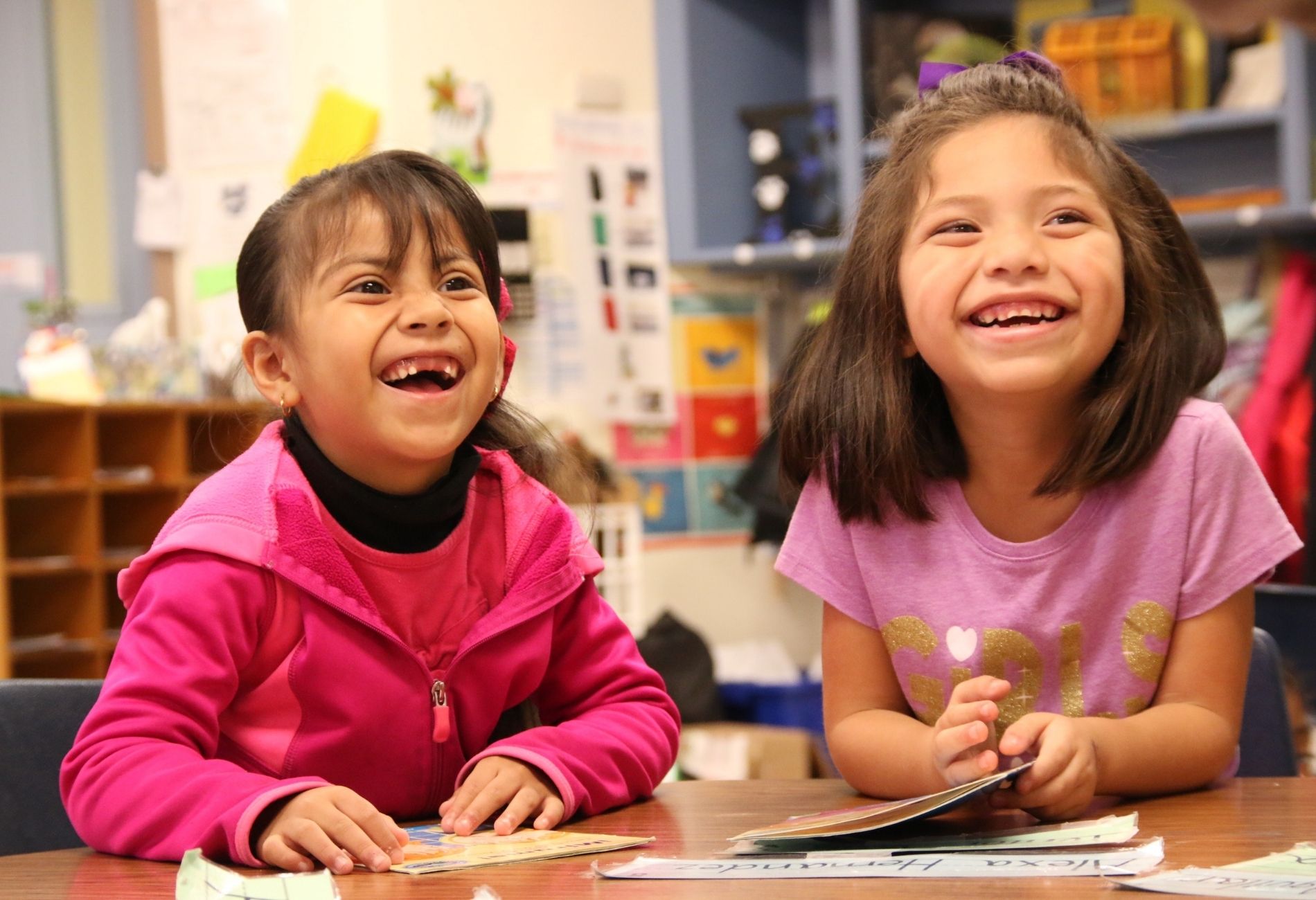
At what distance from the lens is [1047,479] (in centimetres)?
108

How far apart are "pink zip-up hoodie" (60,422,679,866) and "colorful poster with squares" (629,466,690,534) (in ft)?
7.11

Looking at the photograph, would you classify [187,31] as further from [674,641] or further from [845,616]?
[845,616]

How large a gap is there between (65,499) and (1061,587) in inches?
80.9

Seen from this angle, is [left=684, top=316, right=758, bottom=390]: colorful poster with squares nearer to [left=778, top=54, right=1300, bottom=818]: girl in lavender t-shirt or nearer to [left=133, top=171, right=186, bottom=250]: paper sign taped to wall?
[left=133, top=171, right=186, bottom=250]: paper sign taped to wall

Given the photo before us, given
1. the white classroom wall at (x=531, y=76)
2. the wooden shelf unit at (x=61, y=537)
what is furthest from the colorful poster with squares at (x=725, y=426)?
the wooden shelf unit at (x=61, y=537)

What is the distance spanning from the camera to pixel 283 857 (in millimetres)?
805

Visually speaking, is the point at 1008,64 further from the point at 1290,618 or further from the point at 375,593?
the point at 1290,618

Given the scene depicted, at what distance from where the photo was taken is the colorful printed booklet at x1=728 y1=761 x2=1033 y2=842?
0.73m

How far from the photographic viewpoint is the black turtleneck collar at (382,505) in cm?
104

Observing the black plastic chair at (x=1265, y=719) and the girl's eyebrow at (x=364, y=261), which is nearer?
the girl's eyebrow at (x=364, y=261)

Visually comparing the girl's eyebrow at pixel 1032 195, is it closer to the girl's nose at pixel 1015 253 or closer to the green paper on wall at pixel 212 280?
the girl's nose at pixel 1015 253

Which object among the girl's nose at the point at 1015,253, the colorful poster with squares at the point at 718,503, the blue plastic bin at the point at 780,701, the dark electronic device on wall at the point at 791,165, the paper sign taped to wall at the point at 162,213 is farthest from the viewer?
the paper sign taped to wall at the point at 162,213

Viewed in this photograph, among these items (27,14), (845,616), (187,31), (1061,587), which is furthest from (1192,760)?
(27,14)

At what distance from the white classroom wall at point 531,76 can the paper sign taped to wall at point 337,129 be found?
1.1 inches
